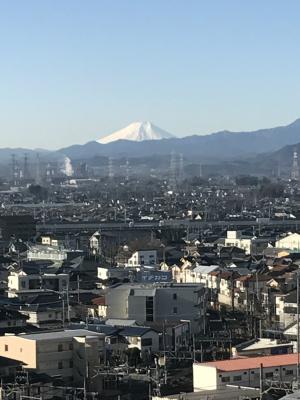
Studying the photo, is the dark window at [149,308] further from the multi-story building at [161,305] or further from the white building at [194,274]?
the white building at [194,274]

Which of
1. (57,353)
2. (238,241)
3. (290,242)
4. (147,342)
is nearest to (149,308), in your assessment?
(147,342)

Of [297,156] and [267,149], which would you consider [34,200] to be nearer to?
[297,156]

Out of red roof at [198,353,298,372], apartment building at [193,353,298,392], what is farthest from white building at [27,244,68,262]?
apartment building at [193,353,298,392]

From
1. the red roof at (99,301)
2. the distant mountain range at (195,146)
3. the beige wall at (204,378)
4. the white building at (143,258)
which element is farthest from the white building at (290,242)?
the distant mountain range at (195,146)

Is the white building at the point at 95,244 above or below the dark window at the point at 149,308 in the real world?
below

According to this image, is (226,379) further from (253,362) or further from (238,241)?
(238,241)
